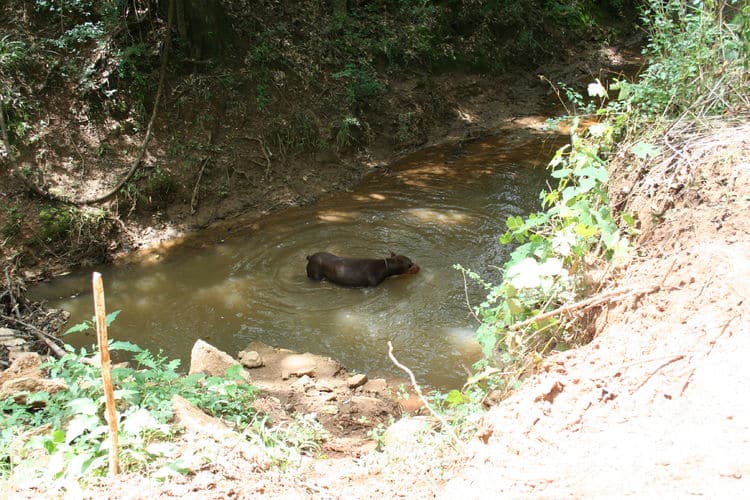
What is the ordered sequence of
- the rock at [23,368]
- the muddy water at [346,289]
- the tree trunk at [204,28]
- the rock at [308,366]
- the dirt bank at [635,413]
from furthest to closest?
the tree trunk at [204,28] < the muddy water at [346,289] < the rock at [308,366] < the rock at [23,368] < the dirt bank at [635,413]

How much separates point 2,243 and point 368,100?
7.28 meters

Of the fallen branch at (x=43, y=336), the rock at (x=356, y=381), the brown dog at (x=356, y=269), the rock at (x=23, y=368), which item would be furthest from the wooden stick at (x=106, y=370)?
the brown dog at (x=356, y=269)

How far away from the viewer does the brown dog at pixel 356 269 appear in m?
7.86

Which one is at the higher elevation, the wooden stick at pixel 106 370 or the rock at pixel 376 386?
the wooden stick at pixel 106 370

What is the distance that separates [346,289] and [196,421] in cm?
442

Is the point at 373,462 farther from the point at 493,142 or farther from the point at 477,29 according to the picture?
the point at 477,29

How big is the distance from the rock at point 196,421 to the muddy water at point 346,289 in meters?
2.74

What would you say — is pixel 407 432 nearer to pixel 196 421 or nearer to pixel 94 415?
pixel 196 421

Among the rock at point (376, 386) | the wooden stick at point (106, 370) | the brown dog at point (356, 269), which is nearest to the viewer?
the wooden stick at point (106, 370)

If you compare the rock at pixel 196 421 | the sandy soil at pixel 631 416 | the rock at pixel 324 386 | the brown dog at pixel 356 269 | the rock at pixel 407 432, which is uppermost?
the sandy soil at pixel 631 416

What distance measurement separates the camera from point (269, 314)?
7.33m

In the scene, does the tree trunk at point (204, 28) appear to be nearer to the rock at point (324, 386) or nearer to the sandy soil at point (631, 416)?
the rock at point (324, 386)

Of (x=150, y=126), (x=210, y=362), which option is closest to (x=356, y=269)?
(x=210, y=362)

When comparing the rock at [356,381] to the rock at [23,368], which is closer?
the rock at [23,368]
